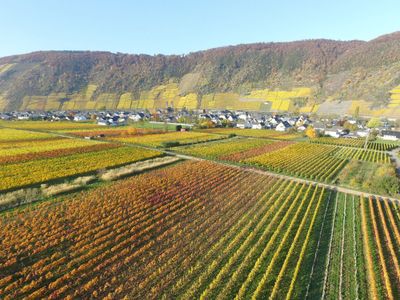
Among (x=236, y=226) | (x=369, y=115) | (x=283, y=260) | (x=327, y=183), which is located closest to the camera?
(x=283, y=260)

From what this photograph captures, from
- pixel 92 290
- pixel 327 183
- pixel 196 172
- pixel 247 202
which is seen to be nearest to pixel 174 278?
pixel 92 290

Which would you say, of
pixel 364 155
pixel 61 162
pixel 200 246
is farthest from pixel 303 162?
pixel 61 162

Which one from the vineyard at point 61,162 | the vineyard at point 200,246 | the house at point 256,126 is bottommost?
the vineyard at point 200,246

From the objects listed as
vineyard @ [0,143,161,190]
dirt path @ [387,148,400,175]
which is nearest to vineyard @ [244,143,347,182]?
dirt path @ [387,148,400,175]

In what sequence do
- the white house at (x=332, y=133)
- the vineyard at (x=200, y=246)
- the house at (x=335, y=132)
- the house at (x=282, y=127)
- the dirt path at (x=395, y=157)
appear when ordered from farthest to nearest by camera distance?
the house at (x=282, y=127) < the house at (x=335, y=132) < the white house at (x=332, y=133) < the dirt path at (x=395, y=157) < the vineyard at (x=200, y=246)

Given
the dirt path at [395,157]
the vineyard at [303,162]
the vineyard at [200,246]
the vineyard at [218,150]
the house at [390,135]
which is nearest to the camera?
the vineyard at [200,246]

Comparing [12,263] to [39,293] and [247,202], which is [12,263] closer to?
[39,293]

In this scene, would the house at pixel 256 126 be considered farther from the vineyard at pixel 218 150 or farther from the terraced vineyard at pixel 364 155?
the terraced vineyard at pixel 364 155

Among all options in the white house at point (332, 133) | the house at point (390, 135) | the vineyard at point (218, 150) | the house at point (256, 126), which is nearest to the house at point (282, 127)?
the house at point (256, 126)

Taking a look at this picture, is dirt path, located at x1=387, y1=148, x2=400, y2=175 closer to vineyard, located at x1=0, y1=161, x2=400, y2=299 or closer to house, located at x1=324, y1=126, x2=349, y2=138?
vineyard, located at x1=0, y1=161, x2=400, y2=299
